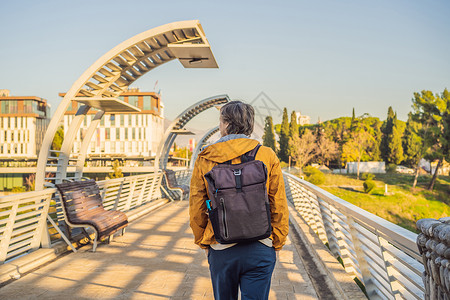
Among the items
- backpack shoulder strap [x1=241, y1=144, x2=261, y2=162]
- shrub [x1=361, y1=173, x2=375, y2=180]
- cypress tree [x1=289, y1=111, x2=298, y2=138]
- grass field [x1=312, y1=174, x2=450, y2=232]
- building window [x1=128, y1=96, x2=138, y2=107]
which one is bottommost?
grass field [x1=312, y1=174, x2=450, y2=232]

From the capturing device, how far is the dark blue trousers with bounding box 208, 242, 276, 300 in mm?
2158

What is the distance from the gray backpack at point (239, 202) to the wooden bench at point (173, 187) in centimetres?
1131

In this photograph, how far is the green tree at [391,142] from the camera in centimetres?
5894

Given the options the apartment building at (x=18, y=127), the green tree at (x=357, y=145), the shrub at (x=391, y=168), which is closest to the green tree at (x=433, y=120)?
the shrub at (x=391, y=168)

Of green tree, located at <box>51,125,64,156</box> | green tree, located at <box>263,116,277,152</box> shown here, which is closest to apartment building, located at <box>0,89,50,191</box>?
green tree, located at <box>51,125,64,156</box>

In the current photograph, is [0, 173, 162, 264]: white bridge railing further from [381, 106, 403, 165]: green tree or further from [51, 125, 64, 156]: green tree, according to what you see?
[51, 125, 64, 156]: green tree

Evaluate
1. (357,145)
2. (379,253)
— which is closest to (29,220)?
(379,253)

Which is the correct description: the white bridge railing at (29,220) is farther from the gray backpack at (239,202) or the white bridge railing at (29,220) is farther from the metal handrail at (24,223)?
the gray backpack at (239,202)

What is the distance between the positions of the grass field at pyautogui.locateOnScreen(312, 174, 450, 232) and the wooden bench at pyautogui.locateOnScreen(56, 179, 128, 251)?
3512cm

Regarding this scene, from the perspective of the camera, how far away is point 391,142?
59.2m

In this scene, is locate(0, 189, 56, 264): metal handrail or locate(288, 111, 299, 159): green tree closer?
locate(0, 189, 56, 264): metal handrail

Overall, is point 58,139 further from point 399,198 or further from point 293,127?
point 399,198

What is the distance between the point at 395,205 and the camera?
42.8m

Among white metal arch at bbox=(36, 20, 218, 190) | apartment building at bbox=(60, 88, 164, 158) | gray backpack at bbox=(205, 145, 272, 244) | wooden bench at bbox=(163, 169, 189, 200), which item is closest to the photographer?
gray backpack at bbox=(205, 145, 272, 244)
